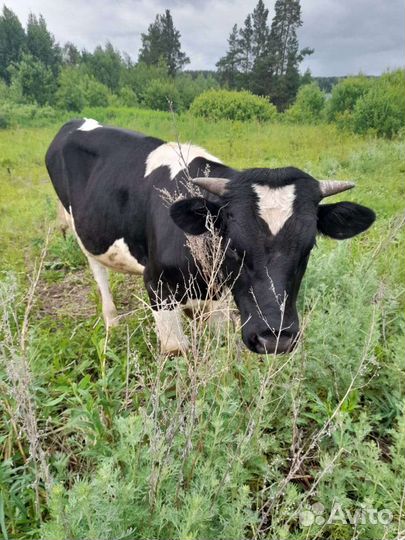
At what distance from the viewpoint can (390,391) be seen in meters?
2.47

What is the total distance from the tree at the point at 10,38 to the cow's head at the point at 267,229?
66.0m

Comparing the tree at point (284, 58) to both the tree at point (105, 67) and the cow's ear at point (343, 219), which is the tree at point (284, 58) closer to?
the tree at point (105, 67)

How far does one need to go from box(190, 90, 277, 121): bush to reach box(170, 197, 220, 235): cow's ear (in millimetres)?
22344

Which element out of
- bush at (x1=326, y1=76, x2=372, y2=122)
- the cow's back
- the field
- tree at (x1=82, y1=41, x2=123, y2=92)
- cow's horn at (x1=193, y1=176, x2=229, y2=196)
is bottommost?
the field

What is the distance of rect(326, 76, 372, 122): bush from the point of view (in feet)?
68.3

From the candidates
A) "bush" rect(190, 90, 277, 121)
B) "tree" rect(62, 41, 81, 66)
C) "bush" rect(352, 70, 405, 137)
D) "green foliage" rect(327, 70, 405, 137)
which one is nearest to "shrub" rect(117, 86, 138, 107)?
"bush" rect(190, 90, 277, 121)

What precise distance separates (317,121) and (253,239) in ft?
74.8

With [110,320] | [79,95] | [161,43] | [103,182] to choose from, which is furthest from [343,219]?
[161,43]

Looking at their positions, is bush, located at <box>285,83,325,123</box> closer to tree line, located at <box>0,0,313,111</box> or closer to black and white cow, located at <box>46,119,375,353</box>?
tree line, located at <box>0,0,313,111</box>

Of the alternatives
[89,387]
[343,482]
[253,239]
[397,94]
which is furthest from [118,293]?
[397,94]

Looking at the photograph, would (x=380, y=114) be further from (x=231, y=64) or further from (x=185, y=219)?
(x=231, y=64)

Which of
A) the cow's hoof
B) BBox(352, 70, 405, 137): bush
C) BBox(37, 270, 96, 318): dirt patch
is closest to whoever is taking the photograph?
the cow's hoof

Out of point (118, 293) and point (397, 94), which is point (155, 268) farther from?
point (397, 94)

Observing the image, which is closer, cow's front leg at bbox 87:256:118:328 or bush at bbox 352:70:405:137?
cow's front leg at bbox 87:256:118:328
